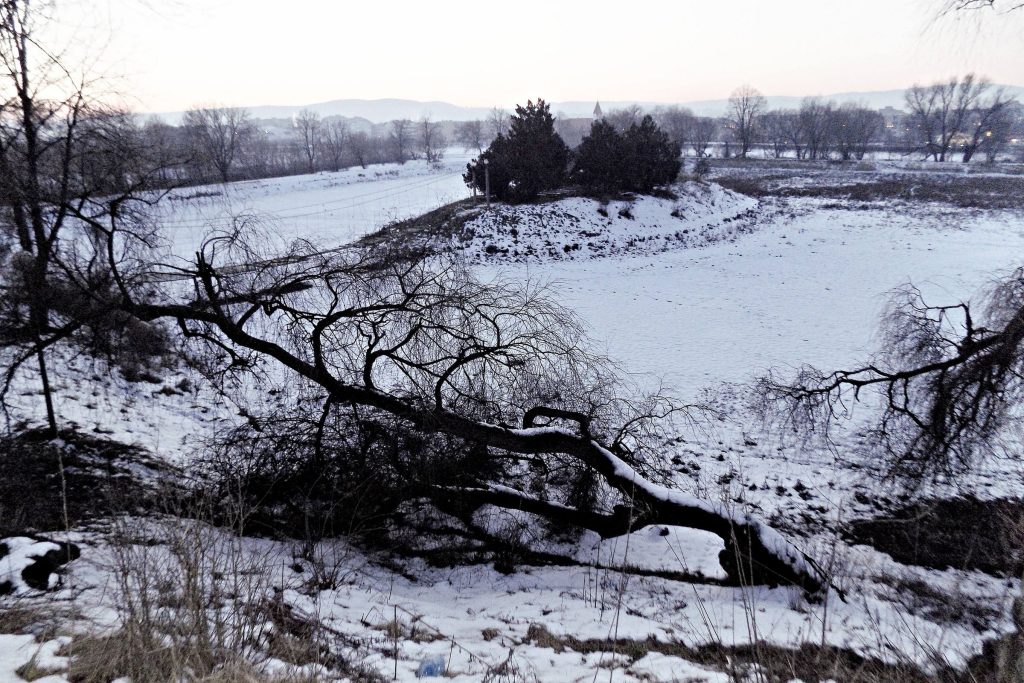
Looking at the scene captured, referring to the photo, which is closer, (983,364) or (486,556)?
(486,556)

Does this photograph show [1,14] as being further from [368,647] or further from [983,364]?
[983,364]

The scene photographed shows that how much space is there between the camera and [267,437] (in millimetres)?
6906

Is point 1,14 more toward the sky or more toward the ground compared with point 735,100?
more toward the ground

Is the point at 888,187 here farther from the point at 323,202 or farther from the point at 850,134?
the point at 323,202

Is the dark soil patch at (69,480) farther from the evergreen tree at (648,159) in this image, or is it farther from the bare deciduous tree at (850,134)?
the bare deciduous tree at (850,134)

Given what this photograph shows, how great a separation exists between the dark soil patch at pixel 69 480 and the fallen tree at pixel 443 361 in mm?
1923

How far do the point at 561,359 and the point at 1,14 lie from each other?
7859mm

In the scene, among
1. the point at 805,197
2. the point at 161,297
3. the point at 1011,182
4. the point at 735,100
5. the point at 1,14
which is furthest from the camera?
the point at 735,100

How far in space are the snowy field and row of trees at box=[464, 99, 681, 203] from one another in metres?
3.28

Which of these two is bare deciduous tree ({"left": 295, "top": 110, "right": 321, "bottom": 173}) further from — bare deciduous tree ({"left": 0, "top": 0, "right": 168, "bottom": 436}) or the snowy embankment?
bare deciduous tree ({"left": 0, "top": 0, "right": 168, "bottom": 436})

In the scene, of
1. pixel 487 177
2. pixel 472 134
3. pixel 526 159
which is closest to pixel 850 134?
pixel 472 134

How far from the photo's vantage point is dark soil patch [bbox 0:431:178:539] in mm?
5590

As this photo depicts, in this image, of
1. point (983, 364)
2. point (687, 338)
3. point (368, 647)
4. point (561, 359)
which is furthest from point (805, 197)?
point (368, 647)

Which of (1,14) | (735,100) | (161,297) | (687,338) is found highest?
(735,100)
